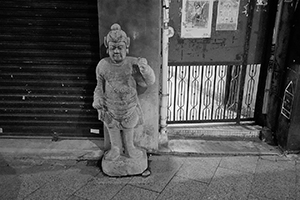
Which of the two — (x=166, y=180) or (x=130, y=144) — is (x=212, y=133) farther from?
(x=130, y=144)

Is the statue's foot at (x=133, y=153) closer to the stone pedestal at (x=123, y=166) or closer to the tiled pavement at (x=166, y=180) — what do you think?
the stone pedestal at (x=123, y=166)

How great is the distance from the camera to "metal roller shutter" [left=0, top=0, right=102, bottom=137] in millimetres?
5094

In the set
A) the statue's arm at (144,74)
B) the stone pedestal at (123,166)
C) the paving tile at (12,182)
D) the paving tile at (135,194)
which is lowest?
the paving tile at (135,194)

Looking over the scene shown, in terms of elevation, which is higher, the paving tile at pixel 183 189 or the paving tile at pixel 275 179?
the paving tile at pixel 275 179

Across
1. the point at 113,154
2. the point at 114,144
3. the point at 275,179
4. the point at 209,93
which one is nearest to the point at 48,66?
the point at 114,144

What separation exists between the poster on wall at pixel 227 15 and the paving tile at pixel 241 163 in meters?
2.59

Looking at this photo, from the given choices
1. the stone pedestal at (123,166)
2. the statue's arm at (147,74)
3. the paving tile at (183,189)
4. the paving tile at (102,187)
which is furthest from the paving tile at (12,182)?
the statue's arm at (147,74)

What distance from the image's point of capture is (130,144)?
4809mm

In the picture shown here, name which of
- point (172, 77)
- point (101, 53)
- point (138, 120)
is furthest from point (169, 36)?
point (138, 120)

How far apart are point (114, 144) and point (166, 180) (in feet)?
3.61

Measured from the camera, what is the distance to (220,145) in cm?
575

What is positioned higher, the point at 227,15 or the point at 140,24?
the point at 227,15

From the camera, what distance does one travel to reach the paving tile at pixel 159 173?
4543 mm

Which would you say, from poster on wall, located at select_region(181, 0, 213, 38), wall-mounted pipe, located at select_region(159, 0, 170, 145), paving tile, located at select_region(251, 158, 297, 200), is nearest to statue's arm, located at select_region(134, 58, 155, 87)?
wall-mounted pipe, located at select_region(159, 0, 170, 145)
